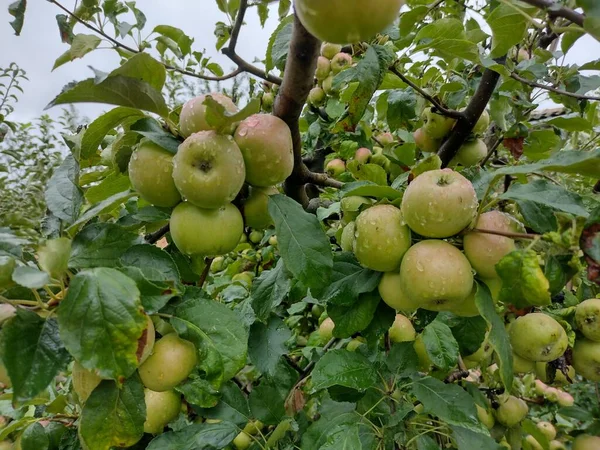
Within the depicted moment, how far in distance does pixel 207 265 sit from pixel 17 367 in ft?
1.61

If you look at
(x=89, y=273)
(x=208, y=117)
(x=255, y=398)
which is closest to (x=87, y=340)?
(x=89, y=273)

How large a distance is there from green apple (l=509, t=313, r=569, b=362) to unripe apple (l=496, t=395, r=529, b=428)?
428 millimetres

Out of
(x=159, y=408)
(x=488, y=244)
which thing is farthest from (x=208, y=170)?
(x=159, y=408)

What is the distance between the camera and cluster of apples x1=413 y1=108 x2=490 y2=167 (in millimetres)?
1188

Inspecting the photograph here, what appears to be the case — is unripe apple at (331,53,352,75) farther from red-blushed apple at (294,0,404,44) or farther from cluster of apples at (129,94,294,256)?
red-blushed apple at (294,0,404,44)

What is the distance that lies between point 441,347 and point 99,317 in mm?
733

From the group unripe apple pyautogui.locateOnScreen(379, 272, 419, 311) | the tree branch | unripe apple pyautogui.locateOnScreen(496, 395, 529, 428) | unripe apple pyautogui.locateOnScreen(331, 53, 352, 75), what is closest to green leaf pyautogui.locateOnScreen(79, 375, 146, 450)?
unripe apple pyautogui.locateOnScreen(379, 272, 419, 311)

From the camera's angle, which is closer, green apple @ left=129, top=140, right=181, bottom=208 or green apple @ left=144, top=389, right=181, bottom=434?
green apple @ left=129, top=140, right=181, bottom=208

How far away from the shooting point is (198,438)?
0.87 metres

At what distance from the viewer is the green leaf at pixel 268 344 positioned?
94 centimetres

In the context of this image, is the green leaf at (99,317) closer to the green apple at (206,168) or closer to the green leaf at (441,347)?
the green apple at (206,168)

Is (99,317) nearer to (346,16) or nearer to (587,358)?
Result: (346,16)

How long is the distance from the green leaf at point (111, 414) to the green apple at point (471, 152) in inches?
39.6

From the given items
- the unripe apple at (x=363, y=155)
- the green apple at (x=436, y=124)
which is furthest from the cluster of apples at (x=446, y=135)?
the unripe apple at (x=363, y=155)
